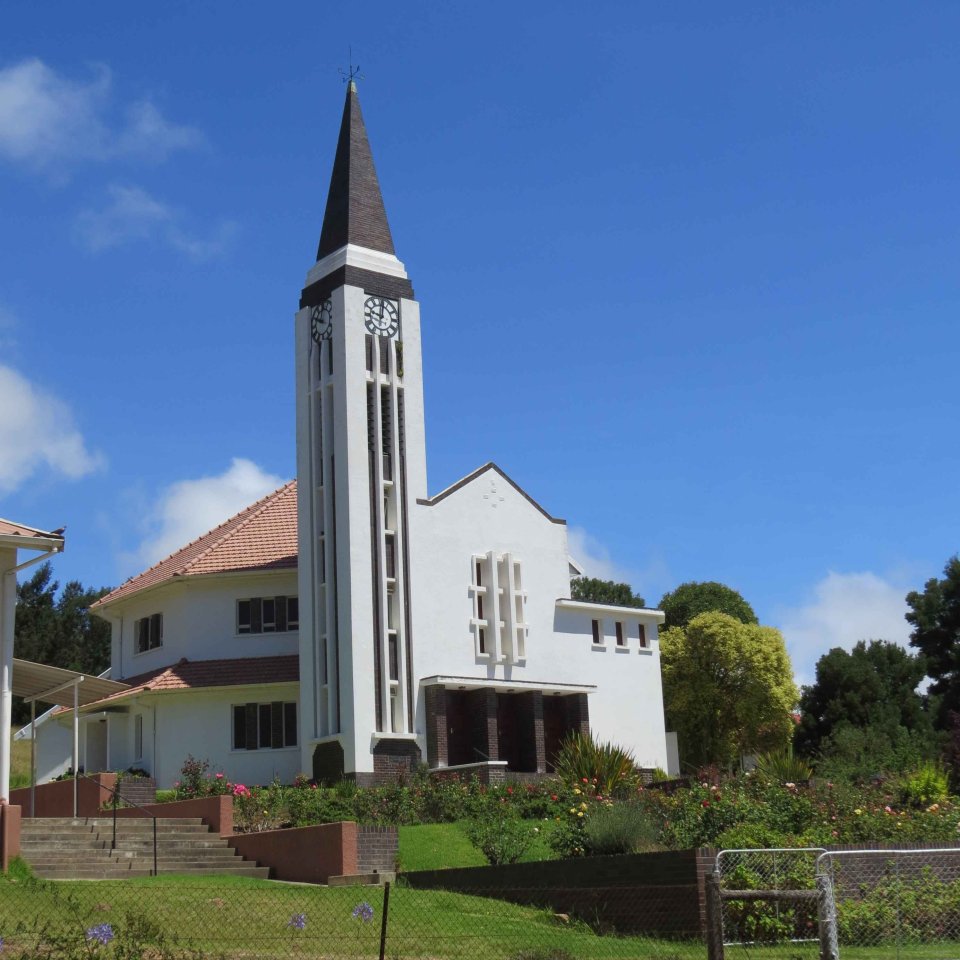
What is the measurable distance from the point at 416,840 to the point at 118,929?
12.4 m

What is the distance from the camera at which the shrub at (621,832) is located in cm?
1984

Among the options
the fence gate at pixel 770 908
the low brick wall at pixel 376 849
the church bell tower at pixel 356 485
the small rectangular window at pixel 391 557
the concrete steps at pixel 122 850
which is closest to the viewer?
the fence gate at pixel 770 908

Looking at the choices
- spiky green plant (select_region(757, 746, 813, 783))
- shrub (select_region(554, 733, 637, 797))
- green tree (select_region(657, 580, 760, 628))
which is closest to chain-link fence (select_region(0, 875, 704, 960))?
spiky green plant (select_region(757, 746, 813, 783))

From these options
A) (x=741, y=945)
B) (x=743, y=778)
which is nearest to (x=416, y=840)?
(x=743, y=778)

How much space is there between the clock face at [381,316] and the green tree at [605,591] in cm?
3249

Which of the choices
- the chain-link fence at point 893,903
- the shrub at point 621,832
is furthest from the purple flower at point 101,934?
the shrub at point 621,832

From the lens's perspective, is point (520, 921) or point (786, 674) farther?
point (786, 674)

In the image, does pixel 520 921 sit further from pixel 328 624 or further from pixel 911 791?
pixel 328 624

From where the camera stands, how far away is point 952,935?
668 inches

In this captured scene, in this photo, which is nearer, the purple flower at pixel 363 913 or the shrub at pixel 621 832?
the purple flower at pixel 363 913

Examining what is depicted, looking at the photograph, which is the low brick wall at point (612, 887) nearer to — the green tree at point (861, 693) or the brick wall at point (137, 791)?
the brick wall at point (137, 791)

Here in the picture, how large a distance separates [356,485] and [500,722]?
8.13 meters

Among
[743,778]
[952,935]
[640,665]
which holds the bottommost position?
[952,935]

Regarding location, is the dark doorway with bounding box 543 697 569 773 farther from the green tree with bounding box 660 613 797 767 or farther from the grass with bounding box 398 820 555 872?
the green tree with bounding box 660 613 797 767
